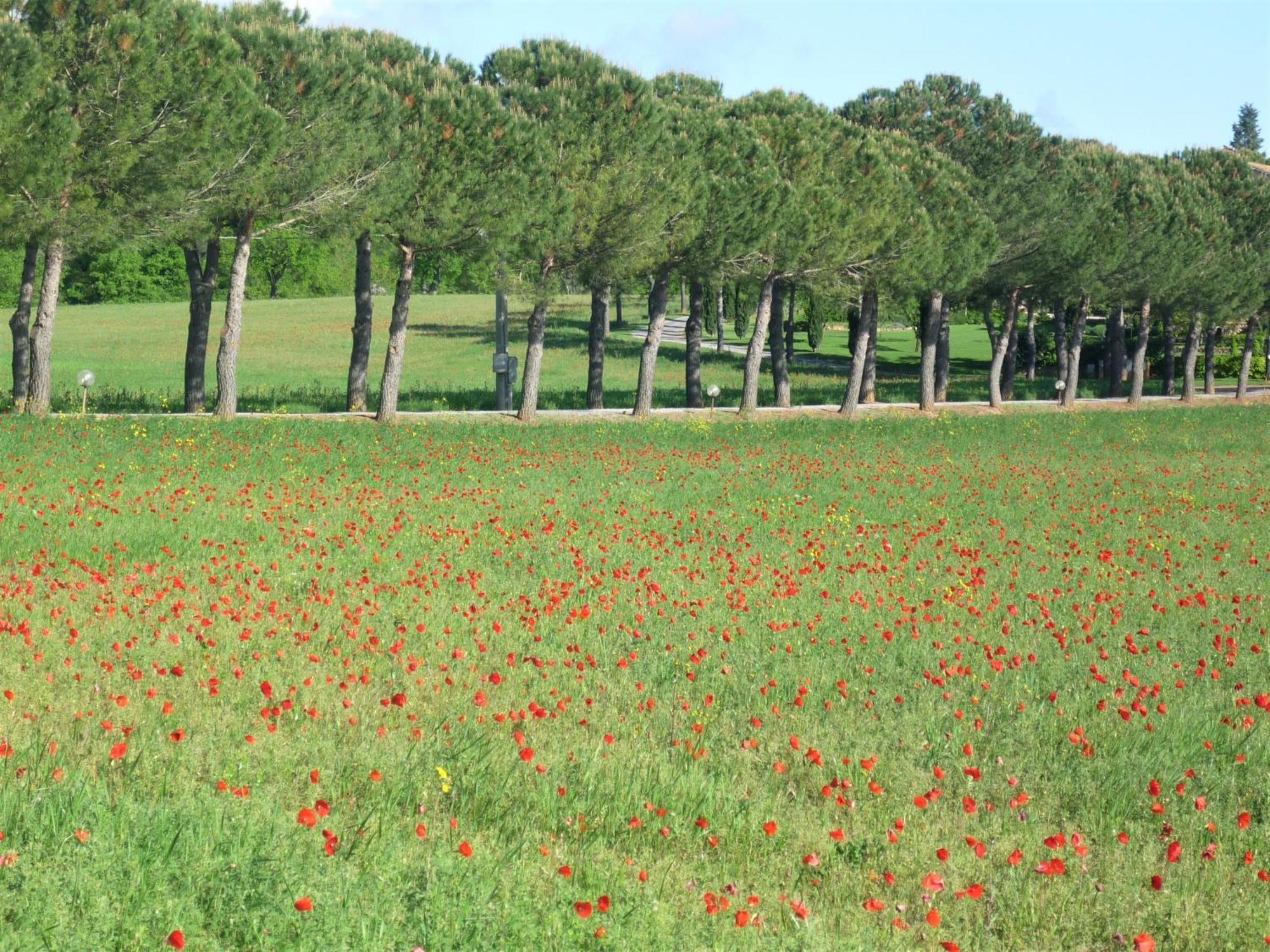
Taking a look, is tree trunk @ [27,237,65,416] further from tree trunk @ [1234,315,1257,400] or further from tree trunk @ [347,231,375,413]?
tree trunk @ [1234,315,1257,400]

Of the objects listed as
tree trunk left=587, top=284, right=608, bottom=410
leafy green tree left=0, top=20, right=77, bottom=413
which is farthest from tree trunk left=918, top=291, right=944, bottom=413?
leafy green tree left=0, top=20, right=77, bottom=413

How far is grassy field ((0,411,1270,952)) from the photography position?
202 inches

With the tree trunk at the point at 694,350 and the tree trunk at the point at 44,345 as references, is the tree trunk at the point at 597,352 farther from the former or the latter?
the tree trunk at the point at 44,345

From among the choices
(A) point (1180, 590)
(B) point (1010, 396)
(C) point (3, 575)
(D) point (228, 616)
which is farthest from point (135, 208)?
(B) point (1010, 396)

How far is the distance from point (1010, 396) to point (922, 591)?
145ft

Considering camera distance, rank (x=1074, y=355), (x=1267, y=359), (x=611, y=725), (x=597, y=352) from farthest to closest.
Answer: (x=1267, y=359) → (x=1074, y=355) → (x=597, y=352) → (x=611, y=725)

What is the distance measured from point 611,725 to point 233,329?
23556 millimetres

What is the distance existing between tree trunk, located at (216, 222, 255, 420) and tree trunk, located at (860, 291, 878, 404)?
20809mm

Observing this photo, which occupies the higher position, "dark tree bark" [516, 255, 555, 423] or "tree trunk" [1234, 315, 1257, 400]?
"tree trunk" [1234, 315, 1257, 400]

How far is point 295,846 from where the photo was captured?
5.35m

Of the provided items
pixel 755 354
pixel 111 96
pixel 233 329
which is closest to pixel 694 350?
pixel 755 354

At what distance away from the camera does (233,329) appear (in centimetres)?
2898

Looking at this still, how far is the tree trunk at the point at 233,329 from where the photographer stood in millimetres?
28016

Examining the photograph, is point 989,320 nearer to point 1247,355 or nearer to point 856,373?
point 1247,355
